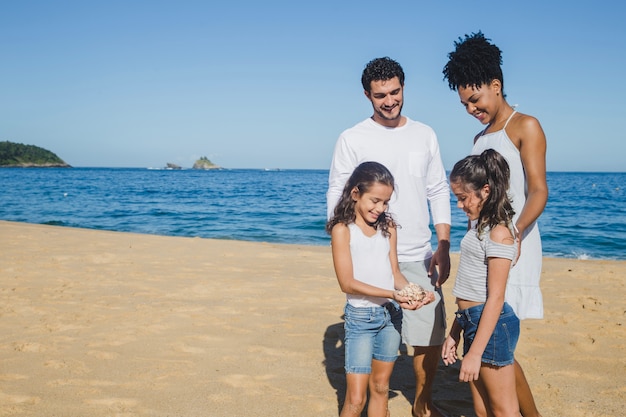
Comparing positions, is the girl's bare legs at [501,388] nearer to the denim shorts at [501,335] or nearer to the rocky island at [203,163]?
the denim shorts at [501,335]

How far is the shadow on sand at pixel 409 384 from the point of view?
3.59 metres

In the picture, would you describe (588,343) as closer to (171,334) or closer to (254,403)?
(254,403)

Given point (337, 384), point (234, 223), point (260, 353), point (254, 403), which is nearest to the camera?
point (254, 403)

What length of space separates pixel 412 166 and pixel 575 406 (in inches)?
81.4

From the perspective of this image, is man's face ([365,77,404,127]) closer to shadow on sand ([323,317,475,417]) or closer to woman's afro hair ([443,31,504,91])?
woman's afro hair ([443,31,504,91])

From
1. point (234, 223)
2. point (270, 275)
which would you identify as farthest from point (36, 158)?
point (270, 275)

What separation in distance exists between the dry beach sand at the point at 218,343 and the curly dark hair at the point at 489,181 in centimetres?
173

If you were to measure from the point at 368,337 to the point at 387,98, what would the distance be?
54.9 inches

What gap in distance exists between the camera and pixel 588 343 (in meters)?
4.79

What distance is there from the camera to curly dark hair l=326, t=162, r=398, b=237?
110 inches

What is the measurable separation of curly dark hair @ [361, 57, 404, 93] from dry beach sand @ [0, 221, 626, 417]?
86.4 inches

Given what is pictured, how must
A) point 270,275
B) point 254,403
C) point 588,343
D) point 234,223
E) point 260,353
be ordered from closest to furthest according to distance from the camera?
point 254,403
point 260,353
point 588,343
point 270,275
point 234,223

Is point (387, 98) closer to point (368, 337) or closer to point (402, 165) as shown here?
point (402, 165)

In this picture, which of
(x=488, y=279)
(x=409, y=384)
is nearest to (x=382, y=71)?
(x=488, y=279)
